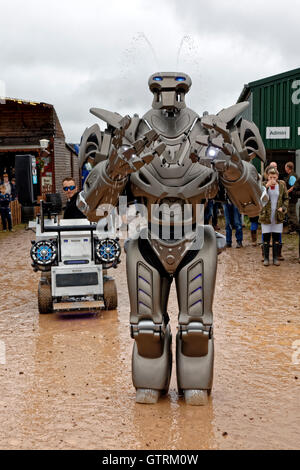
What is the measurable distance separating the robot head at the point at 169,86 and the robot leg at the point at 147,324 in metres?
1.01

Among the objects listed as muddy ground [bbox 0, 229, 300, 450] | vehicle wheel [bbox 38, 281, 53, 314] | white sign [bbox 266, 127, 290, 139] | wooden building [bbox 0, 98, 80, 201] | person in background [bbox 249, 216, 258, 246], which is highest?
wooden building [bbox 0, 98, 80, 201]

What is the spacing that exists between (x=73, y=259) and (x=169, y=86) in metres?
3.20

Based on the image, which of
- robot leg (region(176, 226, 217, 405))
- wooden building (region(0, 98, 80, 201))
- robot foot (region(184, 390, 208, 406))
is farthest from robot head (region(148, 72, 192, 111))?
wooden building (region(0, 98, 80, 201))

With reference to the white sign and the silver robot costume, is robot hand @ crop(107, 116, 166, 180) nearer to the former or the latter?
the silver robot costume

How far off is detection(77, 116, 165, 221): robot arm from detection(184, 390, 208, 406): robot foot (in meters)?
1.48

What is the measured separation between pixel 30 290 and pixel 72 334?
8.80 feet

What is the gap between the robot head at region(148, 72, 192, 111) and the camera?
3.91 meters

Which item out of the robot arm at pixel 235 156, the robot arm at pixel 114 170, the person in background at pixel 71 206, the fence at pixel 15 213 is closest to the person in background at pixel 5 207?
the fence at pixel 15 213

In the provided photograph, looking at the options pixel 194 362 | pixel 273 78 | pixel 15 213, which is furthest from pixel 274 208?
pixel 15 213

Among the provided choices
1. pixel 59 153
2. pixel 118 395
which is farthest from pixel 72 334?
pixel 59 153

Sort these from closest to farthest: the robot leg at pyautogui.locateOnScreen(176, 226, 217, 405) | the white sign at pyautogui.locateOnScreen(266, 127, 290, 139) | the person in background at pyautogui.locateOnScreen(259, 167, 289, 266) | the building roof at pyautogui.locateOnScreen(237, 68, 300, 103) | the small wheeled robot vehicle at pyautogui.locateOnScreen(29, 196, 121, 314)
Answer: the robot leg at pyautogui.locateOnScreen(176, 226, 217, 405), the small wheeled robot vehicle at pyautogui.locateOnScreen(29, 196, 121, 314), the person in background at pyautogui.locateOnScreen(259, 167, 289, 266), the building roof at pyautogui.locateOnScreen(237, 68, 300, 103), the white sign at pyautogui.locateOnScreen(266, 127, 290, 139)

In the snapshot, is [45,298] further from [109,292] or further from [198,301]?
[198,301]

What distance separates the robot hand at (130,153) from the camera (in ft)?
11.3

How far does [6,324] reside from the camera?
258 inches
